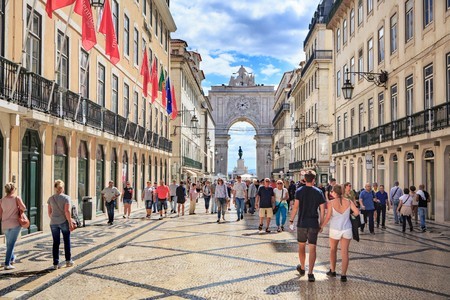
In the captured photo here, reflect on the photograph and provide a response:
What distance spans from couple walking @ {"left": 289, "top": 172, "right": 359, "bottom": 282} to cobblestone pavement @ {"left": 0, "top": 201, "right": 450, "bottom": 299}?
0.35 meters

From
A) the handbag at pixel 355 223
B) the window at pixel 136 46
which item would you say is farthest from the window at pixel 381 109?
the handbag at pixel 355 223

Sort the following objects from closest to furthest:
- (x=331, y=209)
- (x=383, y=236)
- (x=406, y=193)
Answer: (x=331, y=209), (x=383, y=236), (x=406, y=193)

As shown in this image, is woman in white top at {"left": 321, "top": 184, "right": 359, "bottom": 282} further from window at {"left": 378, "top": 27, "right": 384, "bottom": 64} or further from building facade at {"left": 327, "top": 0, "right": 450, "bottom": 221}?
window at {"left": 378, "top": 27, "right": 384, "bottom": 64}

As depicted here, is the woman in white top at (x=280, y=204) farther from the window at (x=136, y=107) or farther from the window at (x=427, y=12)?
the window at (x=136, y=107)

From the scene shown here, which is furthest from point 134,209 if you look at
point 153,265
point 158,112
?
point 153,265

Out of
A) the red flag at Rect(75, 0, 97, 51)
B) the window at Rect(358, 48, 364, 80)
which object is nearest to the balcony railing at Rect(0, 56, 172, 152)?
the red flag at Rect(75, 0, 97, 51)

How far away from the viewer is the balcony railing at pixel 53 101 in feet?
39.0

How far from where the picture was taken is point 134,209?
2728 cm

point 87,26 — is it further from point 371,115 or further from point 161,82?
point 371,115

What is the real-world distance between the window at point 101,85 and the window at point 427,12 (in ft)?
42.6

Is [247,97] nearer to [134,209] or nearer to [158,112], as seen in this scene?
[158,112]

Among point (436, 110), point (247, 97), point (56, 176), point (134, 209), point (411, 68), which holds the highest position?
point (247, 97)

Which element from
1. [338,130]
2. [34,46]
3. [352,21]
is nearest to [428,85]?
[352,21]

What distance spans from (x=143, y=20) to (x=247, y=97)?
77855mm
